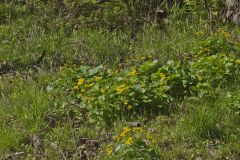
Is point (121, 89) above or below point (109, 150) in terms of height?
above

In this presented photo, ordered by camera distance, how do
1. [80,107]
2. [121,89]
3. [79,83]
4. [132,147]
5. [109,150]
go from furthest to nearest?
[79,83], [80,107], [121,89], [109,150], [132,147]

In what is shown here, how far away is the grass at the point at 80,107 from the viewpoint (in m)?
4.29

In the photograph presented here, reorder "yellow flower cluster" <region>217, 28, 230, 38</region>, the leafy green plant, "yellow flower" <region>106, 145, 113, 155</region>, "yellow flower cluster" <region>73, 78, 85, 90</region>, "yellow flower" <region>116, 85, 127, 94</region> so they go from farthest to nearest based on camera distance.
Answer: "yellow flower cluster" <region>217, 28, 230, 38</region> → "yellow flower cluster" <region>73, 78, 85, 90</region> → "yellow flower" <region>116, 85, 127, 94</region> → "yellow flower" <region>106, 145, 113, 155</region> → the leafy green plant

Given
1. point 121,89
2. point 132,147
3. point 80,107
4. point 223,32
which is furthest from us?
point 223,32

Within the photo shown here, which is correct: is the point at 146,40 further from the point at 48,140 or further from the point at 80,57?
the point at 48,140

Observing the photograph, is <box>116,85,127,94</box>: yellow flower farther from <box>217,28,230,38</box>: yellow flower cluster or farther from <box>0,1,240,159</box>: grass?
<box>217,28,230,38</box>: yellow flower cluster

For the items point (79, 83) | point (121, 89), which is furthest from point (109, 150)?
point (79, 83)

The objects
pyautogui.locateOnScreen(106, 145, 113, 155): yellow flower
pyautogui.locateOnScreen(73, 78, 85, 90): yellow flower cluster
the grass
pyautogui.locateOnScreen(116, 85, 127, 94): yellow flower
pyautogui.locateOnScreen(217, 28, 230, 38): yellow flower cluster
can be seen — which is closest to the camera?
pyautogui.locateOnScreen(106, 145, 113, 155): yellow flower

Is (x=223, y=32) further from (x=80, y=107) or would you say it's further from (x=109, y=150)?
(x=109, y=150)

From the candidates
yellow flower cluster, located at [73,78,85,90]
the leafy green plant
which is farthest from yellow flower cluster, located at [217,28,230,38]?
the leafy green plant

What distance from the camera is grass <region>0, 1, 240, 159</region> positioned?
14.1 ft

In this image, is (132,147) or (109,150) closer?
(132,147)

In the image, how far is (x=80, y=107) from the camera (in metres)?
4.84

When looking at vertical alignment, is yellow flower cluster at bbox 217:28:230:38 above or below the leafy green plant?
above
